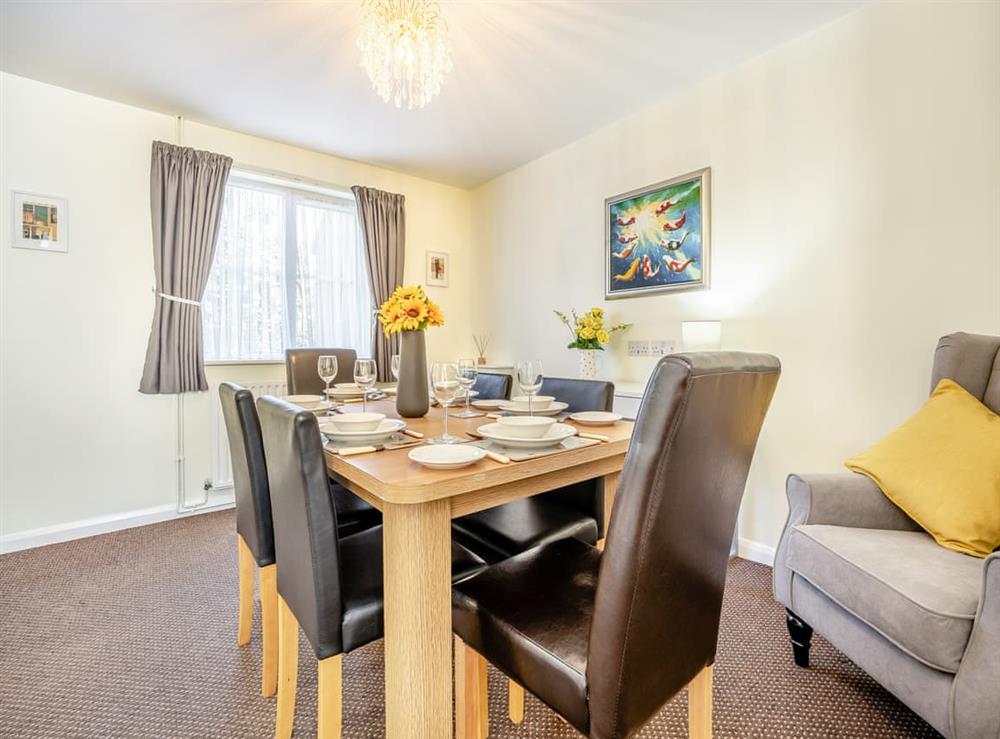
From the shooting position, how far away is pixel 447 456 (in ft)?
3.27

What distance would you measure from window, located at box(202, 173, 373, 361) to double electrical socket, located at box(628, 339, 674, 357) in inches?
79.9

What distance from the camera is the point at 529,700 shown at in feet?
4.57

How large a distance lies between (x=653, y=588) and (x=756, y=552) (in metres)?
1.99

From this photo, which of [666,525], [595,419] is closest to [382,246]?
[595,419]

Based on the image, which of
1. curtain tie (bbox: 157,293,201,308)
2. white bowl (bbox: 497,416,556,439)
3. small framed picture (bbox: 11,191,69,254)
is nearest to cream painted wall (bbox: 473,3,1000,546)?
white bowl (bbox: 497,416,556,439)

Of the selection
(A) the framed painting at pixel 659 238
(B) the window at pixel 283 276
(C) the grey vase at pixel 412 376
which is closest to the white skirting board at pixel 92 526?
(B) the window at pixel 283 276

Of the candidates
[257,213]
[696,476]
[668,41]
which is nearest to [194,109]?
[257,213]

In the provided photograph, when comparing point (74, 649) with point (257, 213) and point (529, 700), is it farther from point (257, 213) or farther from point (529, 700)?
point (257, 213)

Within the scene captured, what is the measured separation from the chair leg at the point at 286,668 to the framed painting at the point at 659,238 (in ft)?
7.95

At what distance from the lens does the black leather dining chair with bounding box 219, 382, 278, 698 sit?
1305mm

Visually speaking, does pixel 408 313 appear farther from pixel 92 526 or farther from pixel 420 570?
pixel 92 526

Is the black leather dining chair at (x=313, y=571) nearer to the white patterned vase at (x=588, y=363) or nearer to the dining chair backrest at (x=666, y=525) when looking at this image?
the dining chair backrest at (x=666, y=525)

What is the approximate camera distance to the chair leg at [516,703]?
1.29 meters

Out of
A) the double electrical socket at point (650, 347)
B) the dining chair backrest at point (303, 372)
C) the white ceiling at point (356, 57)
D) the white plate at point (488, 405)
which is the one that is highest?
the white ceiling at point (356, 57)
